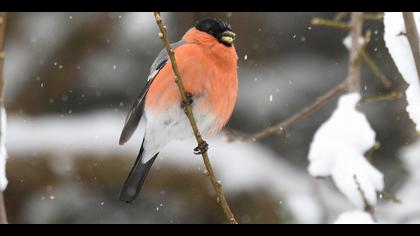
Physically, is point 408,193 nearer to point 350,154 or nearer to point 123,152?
point 123,152

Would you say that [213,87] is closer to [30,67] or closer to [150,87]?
[150,87]

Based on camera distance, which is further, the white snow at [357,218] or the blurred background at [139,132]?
the blurred background at [139,132]

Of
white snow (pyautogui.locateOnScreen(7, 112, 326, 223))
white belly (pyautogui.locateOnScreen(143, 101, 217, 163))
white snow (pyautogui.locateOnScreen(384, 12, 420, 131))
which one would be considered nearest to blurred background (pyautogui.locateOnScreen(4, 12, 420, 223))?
white snow (pyautogui.locateOnScreen(7, 112, 326, 223))

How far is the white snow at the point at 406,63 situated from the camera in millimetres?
1358

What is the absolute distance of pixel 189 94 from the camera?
2039 millimetres

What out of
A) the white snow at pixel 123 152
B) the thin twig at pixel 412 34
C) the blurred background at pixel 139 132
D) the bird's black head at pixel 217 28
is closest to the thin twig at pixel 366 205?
the bird's black head at pixel 217 28

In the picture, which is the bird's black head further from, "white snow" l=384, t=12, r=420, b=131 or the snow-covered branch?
A: "white snow" l=384, t=12, r=420, b=131

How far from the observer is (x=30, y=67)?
4.79 m

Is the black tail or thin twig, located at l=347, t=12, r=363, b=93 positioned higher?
thin twig, located at l=347, t=12, r=363, b=93

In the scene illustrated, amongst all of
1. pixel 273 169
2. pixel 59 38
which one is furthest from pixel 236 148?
pixel 59 38

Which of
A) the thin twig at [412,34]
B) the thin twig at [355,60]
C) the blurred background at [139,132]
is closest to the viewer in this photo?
the thin twig at [412,34]

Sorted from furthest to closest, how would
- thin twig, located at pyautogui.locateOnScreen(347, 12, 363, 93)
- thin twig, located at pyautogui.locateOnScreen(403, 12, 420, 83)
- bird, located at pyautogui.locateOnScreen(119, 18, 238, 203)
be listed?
thin twig, located at pyautogui.locateOnScreen(347, 12, 363, 93) → bird, located at pyautogui.locateOnScreen(119, 18, 238, 203) → thin twig, located at pyautogui.locateOnScreen(403, 12, 420, 83)

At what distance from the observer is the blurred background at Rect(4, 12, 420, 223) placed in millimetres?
4496

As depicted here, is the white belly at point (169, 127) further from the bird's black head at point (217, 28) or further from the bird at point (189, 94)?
the bird's black head at point (217, 28)
